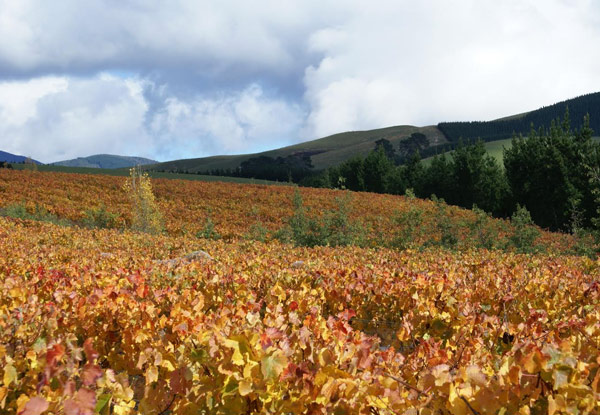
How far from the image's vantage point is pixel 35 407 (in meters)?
1.87

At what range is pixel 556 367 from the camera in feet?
6.22

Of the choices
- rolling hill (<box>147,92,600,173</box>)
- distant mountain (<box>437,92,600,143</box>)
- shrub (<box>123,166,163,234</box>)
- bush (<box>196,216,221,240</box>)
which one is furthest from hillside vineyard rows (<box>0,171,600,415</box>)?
distant mountain (<box>437,92,600,143</box>)

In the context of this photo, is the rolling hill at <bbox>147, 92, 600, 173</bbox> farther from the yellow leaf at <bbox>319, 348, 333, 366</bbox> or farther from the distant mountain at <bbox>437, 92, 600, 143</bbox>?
the yellow leaf at <bbox>319, 348, 333, 366</bbox>

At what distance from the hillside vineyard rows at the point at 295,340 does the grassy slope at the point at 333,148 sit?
479ft

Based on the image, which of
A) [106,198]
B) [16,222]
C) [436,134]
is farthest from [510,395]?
[436,134]

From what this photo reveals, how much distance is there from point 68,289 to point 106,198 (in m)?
29.8

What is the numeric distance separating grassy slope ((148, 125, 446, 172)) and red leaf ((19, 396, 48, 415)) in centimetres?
15000

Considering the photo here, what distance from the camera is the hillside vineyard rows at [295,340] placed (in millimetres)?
2068

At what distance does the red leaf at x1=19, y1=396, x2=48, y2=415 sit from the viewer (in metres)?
1.86

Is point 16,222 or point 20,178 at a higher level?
point 20,178

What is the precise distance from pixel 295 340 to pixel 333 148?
177291mm

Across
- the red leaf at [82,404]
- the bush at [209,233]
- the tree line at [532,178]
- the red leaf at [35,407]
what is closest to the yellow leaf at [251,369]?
the red leaf at [82,404]

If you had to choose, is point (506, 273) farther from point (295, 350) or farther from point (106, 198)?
point (106, 198)

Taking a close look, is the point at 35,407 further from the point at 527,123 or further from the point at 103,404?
the point at 527,123
